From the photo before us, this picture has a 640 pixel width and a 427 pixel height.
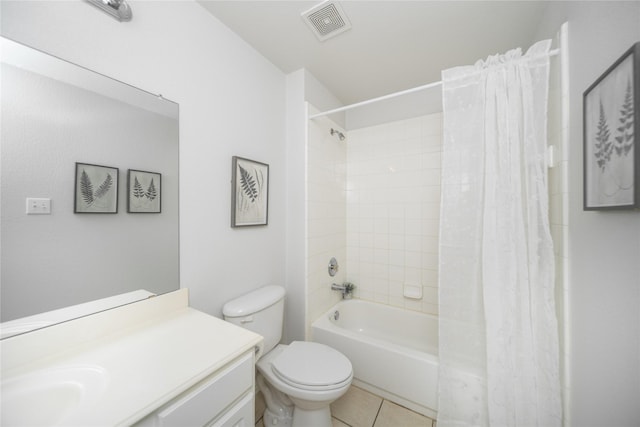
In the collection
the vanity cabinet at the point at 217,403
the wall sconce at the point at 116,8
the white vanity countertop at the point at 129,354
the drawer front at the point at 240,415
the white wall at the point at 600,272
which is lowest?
the drawer front at the point at 240,415

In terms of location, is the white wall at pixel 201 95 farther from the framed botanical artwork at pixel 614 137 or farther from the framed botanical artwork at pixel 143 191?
the framed botanical artwork at pixel 614 137

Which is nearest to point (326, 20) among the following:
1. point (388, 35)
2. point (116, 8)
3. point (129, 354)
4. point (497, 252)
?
point (388, 35)

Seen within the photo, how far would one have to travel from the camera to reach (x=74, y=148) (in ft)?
2.77

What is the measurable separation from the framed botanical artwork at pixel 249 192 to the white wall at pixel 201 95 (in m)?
0.05

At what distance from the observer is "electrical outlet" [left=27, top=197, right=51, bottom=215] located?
2.47 ft

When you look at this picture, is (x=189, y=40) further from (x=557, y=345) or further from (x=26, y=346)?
(x=557, y=345)

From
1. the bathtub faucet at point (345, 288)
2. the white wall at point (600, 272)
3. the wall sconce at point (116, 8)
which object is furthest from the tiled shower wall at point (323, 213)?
the white wall at point (600, 272)

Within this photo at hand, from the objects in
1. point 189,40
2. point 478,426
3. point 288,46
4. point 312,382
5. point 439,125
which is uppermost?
point 288,46

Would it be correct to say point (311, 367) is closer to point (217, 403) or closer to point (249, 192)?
point (217, 403)

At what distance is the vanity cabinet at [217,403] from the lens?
2.13 feet

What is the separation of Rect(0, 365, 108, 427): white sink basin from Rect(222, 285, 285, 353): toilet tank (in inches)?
24.3

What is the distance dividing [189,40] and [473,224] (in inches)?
71.3

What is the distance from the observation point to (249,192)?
1.53 meters

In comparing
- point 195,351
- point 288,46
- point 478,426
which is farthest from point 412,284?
point 288,46
